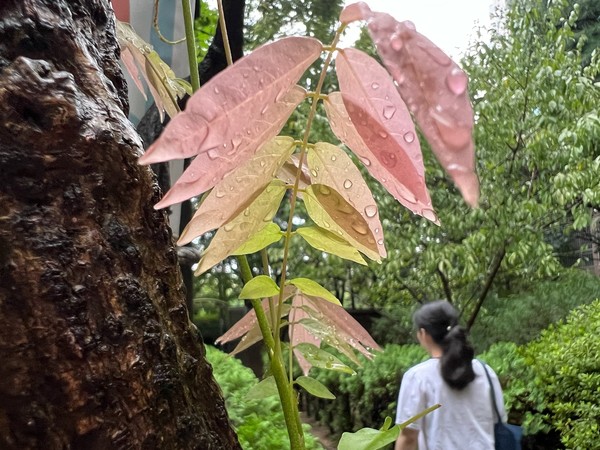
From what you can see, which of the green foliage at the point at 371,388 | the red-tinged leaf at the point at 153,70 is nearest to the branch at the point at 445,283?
the green foliage at the point at 371,388

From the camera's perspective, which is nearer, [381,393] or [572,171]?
[572,171]

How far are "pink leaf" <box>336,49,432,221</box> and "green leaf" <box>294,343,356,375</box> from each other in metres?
0.24

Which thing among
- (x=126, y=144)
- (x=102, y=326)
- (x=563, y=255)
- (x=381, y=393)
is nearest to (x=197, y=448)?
(x=102, y=326)

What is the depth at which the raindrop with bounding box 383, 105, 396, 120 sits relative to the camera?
300mm

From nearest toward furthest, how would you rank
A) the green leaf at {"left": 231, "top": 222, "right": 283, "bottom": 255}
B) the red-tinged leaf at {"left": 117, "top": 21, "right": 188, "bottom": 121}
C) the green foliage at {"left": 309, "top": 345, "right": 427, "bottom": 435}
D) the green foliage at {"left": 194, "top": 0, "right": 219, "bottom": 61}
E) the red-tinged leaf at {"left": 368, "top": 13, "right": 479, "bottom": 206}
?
the red-tinged leaf at {"left": 368, "top": 13, "right": 479, "bottom": 206} → the green leaf at {"left": 231, "top": 222, "right": 283, "bottom": 255} → the red-tinged leaf at {"left": 117, "top": 21, "right": 188, "bottom": 121} → the green foliage at {"left": 194, "top": 0, "right": 219, "bottom": 61} → the green foliage at {"left": 309, "top": 345, "right": 427, "bottom": 435}

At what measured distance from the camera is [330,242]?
437mm

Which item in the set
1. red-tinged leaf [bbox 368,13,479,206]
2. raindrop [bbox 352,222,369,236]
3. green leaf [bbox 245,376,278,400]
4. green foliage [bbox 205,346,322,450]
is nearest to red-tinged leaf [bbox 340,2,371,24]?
red-tinged leaf [bbox 368,13,479,206]

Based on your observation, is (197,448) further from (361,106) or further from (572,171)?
(572,171)

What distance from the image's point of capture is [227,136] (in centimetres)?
25

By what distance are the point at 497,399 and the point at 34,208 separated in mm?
2193

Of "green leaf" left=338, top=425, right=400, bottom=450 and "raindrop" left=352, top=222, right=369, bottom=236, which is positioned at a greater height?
"raindrop" left=352, top=222, right=369, bottom=236

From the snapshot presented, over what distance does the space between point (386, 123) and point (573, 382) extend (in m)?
3.87

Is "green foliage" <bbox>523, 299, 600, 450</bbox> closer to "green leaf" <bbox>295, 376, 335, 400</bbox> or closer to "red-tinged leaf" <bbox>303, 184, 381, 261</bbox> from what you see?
"green leaf" <bbox>295, 376, 335, 400</bbox>

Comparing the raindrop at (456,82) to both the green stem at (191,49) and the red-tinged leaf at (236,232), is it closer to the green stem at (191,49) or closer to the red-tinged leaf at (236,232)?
the red-tinged leaf at (236,232)
